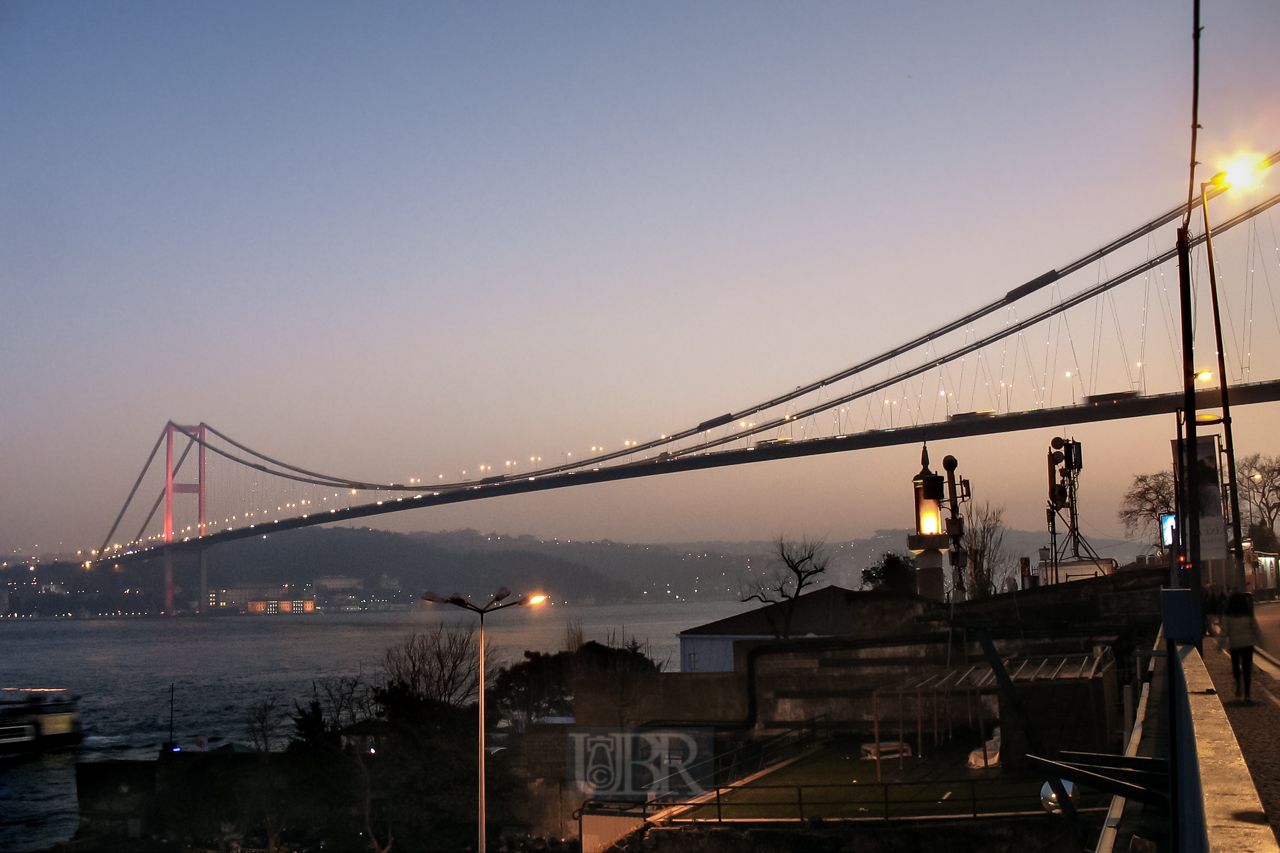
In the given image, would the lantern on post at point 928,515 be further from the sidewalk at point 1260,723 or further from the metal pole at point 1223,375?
the sidewalk at point 1260,723

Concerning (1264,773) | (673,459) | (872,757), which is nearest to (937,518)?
(872,757)

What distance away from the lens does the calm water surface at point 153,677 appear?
3866cm

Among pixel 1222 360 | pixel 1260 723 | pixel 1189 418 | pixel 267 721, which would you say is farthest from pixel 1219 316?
pixel 267 721

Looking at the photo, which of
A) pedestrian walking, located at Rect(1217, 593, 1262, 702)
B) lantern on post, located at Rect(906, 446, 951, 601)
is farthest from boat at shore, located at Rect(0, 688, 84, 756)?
pedestrian walking, located at Rect(1217, 593, 1262, 702)

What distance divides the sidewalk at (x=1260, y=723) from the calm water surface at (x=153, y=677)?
110ft

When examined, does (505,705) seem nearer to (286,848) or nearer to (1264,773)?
(286,848)

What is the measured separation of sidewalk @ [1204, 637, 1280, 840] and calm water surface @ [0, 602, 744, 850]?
3365 cm

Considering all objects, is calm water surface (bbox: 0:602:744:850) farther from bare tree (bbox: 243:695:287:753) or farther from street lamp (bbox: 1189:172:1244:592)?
street lamp (bbox: 1189:172:1244:592)

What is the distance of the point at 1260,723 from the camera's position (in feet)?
14.9

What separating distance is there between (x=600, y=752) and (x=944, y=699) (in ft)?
25.5

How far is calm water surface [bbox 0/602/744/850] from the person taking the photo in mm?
38656

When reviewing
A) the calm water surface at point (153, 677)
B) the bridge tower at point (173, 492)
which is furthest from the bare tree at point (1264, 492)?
the bridge tower at point (173, 492)

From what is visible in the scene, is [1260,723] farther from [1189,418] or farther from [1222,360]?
[1222,360]

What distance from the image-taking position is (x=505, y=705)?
3769cm
